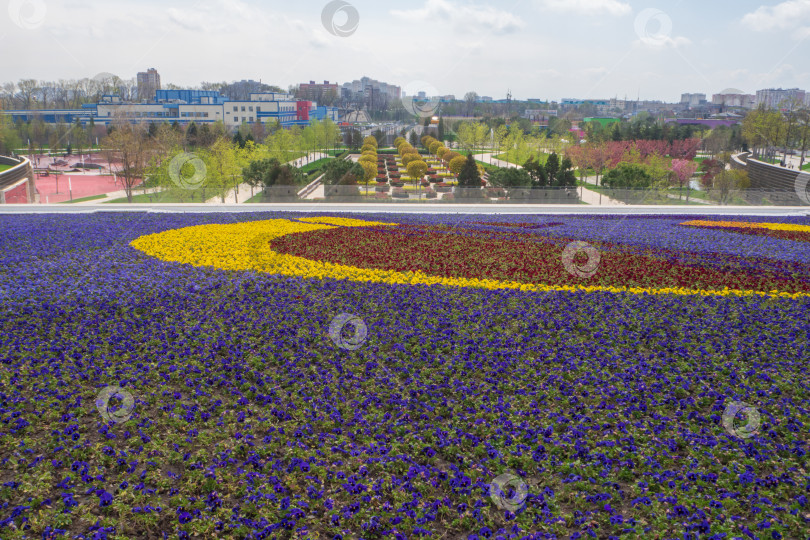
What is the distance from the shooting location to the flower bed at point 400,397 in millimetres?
4324

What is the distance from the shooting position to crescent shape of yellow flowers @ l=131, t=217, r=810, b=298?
1014cm

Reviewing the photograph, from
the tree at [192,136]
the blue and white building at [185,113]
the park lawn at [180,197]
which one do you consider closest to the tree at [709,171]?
the park lawn at [180,197]

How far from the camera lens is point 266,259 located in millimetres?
11852

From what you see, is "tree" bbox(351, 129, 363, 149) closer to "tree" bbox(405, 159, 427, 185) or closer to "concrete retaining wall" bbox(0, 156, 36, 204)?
"tree" bbox(405, 159, 427, 185)

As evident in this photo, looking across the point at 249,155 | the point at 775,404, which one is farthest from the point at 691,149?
the point at 775,404

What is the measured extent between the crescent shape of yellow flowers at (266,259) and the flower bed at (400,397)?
0.09 m

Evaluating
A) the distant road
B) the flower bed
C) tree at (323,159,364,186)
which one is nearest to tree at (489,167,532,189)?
tree at (323,159,364,186)

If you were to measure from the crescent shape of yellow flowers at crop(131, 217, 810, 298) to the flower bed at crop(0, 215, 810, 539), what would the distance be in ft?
0.31

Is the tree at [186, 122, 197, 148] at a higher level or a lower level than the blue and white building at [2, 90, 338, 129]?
lower

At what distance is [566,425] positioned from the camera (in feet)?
18.2

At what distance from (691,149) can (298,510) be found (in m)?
76.3

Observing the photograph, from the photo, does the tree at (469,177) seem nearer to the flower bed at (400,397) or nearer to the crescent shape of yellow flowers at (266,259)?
the crescent shape of yellow flowers at (266,259)

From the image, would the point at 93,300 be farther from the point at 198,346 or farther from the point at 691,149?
the point at 691,149

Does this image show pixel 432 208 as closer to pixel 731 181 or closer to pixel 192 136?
pixel 731 181
